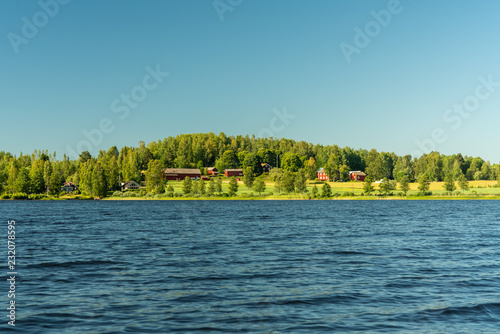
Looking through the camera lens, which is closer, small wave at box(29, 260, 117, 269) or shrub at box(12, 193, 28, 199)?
small wave at box(29, 260, 117, 269)

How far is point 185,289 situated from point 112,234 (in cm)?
3157

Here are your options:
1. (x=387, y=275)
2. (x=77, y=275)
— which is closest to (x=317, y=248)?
(x=387, y=275)

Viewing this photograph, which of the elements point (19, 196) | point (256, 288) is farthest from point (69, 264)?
point (19, 196)

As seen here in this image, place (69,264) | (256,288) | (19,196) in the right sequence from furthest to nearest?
(19,196) < (69,264) < (256,288)

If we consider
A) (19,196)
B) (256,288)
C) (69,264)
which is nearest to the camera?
(256,288)

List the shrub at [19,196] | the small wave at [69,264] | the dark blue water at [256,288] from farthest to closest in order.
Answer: the shrub at [19,196]
the small wave at [69,264]
the dark blue water at [256,288]

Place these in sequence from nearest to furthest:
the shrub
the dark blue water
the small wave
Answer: the dark blue water < the small wave < the shrub

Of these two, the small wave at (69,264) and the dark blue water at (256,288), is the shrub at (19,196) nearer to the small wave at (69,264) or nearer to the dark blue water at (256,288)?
the dark blue water at (256,288)

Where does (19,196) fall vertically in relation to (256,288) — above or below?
above

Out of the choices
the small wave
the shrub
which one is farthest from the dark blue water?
the shrub

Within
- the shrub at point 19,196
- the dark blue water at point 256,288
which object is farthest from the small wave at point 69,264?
the shrub at point 19,196

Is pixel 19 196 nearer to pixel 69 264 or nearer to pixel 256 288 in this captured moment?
pixel 69 264

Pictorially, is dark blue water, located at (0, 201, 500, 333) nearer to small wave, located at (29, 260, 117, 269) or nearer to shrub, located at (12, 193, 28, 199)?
small wave, located at (29, 260, 117, 269)

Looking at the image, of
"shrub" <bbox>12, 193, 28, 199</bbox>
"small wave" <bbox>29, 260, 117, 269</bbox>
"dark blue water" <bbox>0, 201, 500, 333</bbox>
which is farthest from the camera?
"shrub" <bbox>12, 193, 28, 199</bbox>
